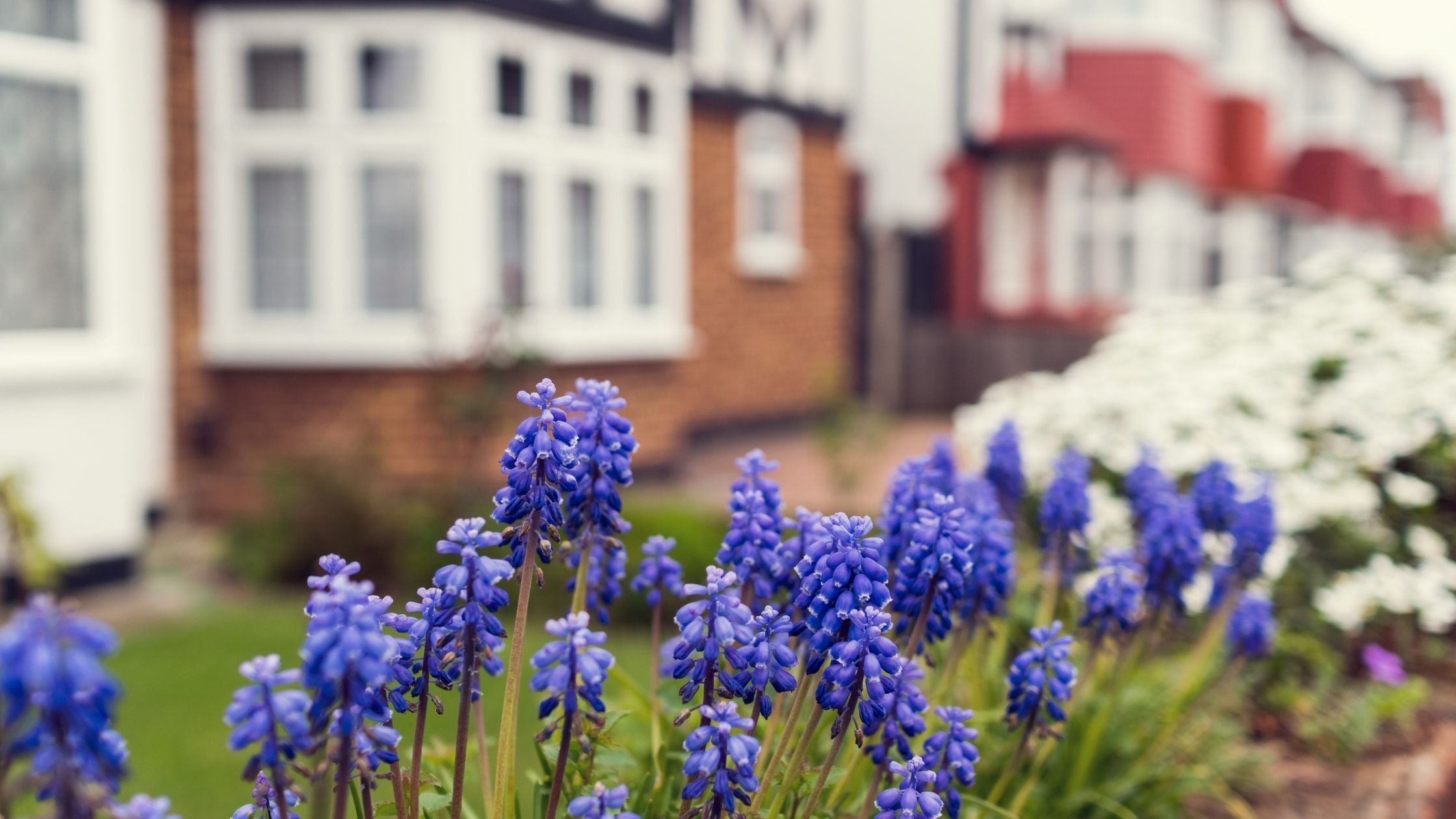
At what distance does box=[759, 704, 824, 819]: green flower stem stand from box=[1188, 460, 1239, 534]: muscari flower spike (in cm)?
169

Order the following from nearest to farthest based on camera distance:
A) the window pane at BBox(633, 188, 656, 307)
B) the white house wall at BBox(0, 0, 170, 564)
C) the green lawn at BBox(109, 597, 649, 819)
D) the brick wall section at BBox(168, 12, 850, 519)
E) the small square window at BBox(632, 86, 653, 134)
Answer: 1. the green lawn at BBox(109, 597, 649, 819)
2. the white house wall at BBox(0, 0, 170, 564)
3. the brick wall section at BBox(168, 12, 850, 519)
4. the small square window at BBox(632, 86, 653, 134)
5. the window pane at BBox(633, 188, 656, 307)

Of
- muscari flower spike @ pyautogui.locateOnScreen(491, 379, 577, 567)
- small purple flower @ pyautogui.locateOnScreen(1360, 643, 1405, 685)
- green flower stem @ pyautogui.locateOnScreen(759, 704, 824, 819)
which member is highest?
muscari flower spike @ pyautogui.locateOnScreen(491, 379, 577, 567)

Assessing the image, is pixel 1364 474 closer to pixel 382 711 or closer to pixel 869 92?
pixel 382 711

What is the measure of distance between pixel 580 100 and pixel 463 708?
29.8 ft

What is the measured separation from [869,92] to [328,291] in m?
9.20

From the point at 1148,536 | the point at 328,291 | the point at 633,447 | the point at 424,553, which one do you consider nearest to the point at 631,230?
the point at 328,291

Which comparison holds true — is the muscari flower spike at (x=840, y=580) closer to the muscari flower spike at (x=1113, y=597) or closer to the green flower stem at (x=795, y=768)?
the green flower stem at (x=795, y=768)

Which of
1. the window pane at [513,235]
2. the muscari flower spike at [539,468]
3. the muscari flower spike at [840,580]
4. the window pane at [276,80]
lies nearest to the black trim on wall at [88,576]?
the window pane at [513,235]

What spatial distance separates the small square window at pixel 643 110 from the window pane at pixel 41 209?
4.62m

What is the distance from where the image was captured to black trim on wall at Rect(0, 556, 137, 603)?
6926 mm

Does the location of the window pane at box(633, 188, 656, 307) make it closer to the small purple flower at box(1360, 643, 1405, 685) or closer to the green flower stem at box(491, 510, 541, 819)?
the small purple flower at box(1360, 643, 1405, 685)

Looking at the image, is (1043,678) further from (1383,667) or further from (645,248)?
(645,248)

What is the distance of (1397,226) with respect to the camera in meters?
32.2

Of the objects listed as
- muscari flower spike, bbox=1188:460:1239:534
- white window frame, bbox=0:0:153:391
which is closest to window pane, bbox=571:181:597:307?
white window frame, bbox=0:0:153:391
